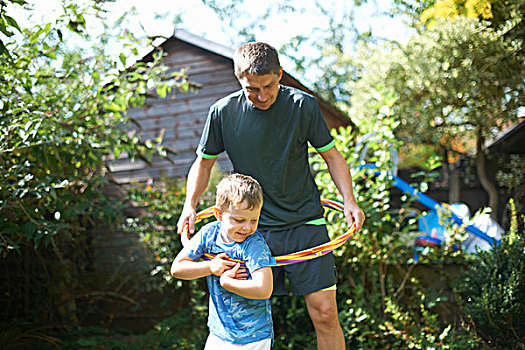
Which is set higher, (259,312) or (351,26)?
(351,26)

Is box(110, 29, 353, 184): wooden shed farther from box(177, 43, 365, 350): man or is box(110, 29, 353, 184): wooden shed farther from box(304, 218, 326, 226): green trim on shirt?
box(304, 218, 326, 226): green trim on shirt

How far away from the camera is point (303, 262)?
9.42 ft

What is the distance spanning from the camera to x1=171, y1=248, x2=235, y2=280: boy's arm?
234cm

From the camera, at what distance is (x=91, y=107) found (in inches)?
175

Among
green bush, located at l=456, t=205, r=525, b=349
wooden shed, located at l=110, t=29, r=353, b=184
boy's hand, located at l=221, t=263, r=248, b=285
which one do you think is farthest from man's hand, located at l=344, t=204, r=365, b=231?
wooden shed, located at l=110, t=29, r=353, b=184

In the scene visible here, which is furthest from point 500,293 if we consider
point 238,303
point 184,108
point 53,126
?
point 184,108

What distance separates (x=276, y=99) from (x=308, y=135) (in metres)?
0.27

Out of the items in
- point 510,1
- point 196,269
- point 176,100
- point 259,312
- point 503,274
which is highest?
point 510,1

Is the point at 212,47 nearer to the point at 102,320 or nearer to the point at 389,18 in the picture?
the point at 102,320

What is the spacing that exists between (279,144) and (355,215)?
560mm

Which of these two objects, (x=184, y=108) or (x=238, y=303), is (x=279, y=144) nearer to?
(x=238, y=303)

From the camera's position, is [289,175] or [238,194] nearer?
[238,194]

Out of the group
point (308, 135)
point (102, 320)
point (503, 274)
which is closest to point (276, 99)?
point (308, 135)

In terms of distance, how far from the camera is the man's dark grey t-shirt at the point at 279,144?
2906 millimetres
